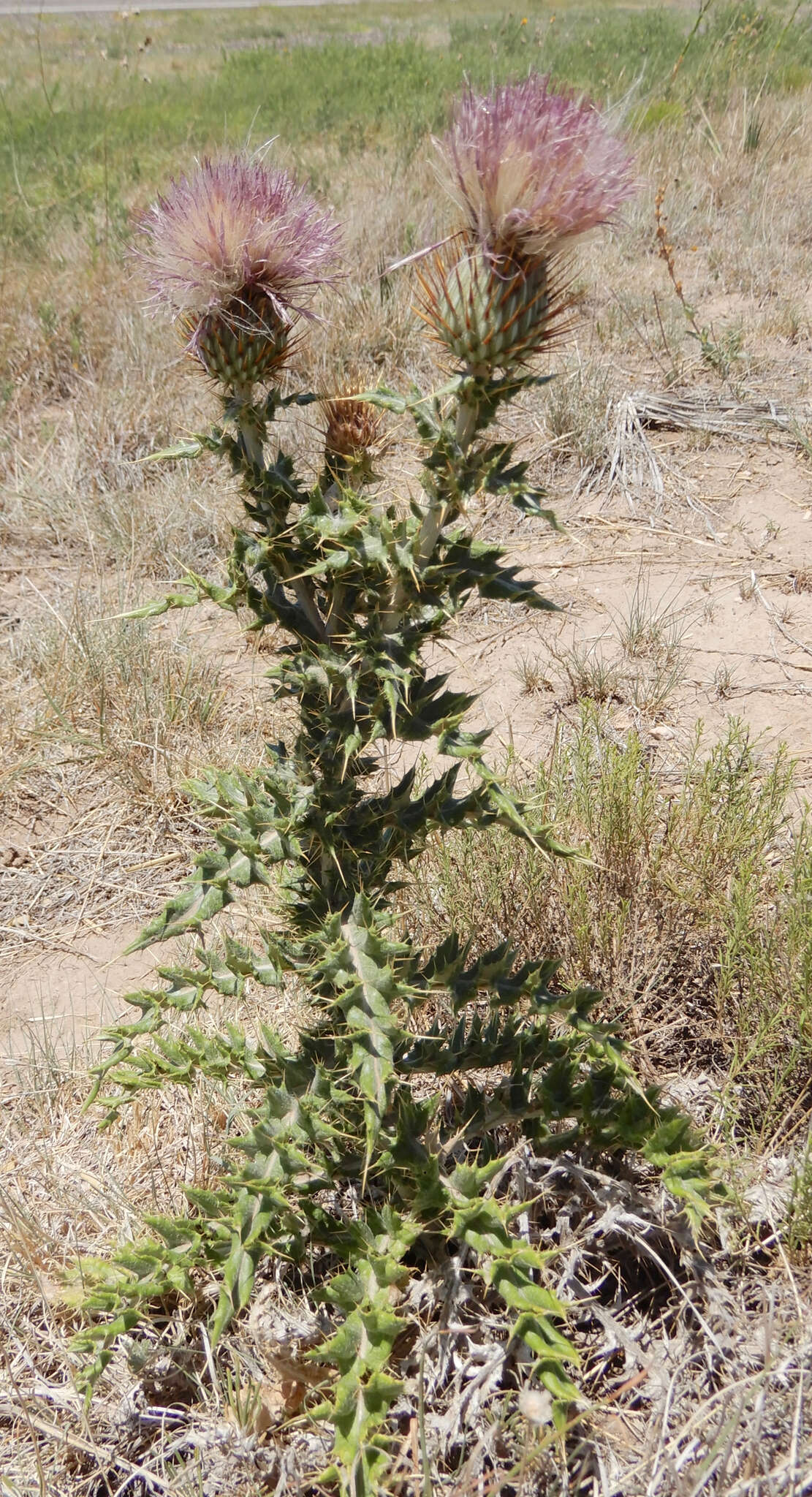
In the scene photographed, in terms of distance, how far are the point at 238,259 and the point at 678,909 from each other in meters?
1.73

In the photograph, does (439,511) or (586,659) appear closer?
(439,511)

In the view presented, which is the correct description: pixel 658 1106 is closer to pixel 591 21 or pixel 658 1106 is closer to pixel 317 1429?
pixel 317 1429

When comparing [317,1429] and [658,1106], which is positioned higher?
[658,1106]

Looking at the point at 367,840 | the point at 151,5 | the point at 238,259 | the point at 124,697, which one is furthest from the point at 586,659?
the point at 151,5

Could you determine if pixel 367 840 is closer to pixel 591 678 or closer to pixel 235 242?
pixel 235 242

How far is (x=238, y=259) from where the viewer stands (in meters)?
1.55

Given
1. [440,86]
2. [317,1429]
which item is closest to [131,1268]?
[317,1429]

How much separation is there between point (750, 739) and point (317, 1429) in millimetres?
2375

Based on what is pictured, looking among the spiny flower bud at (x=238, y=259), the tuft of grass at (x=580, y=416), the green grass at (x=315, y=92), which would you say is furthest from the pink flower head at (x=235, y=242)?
the tuft of grass at (x=580, y=416)

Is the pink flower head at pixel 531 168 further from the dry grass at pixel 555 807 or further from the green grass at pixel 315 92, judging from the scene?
the green grass at pixel 315 92

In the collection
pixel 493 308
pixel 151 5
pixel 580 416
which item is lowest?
pixel 580 416

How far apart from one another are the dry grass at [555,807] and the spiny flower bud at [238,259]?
212 mm

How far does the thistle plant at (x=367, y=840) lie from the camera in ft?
4.62

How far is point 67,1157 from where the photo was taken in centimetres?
222
